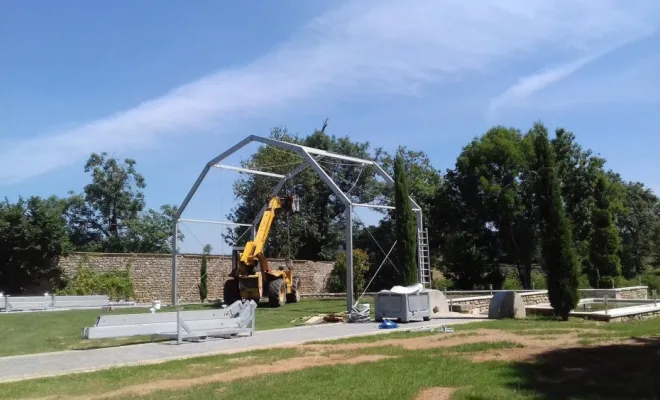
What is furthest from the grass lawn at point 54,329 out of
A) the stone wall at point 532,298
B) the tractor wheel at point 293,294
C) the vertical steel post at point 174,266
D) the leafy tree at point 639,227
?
the leafy tree at point 639,227

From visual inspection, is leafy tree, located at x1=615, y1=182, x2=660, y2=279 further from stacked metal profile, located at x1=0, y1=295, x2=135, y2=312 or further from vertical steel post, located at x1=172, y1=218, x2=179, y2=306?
stacked metal profile, located at x1=0, y1=295, x2=135, y2=312

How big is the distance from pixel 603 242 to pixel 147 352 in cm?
2646

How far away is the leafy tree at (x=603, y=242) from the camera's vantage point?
102 ft

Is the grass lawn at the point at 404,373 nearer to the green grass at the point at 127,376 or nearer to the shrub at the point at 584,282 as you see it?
the green grass at the point at 127,376

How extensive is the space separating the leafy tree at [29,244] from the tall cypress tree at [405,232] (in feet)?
51.8

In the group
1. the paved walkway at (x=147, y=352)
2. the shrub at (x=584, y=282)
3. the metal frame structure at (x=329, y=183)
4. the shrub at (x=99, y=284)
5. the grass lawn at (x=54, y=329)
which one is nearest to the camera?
the paved walkway at (x=147, y=352)

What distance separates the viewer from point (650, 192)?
60.7m

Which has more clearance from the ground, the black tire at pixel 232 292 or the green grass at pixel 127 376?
the black tire at pixel 232 292

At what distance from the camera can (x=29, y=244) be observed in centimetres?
2672

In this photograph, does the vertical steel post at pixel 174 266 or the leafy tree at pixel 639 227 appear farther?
the leafy tree at pixel 639 227

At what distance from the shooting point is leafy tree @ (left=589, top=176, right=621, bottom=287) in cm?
3095

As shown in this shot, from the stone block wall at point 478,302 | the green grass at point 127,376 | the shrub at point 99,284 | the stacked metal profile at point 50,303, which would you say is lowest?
the green grass at point 127,376

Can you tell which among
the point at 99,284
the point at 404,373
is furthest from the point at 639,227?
the point at 404,373

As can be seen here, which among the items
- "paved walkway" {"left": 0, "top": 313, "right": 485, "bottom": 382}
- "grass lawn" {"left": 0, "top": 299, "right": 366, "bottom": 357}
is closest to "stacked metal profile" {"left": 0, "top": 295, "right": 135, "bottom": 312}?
"grass lawn" {"left": 0, "top": 299, "right": 366, "bottom": 357}
